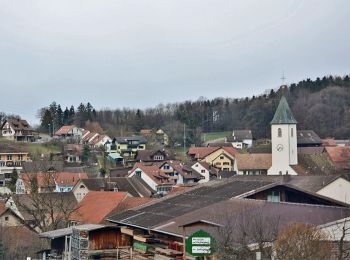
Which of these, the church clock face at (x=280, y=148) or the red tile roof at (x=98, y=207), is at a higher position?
the church clock face at (x=280, y=148)

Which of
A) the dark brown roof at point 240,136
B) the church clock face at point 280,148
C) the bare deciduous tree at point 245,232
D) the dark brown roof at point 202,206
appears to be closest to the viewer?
the bare deciduous tree at point 245,232

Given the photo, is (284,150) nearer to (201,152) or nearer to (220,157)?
(220,157)

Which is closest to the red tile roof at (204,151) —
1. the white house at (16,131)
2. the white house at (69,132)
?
the white house at (69,132)

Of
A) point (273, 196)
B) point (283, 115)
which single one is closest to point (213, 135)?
point (283, 115)

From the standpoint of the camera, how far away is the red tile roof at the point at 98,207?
34.6m

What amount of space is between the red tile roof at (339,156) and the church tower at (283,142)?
11.9 metres

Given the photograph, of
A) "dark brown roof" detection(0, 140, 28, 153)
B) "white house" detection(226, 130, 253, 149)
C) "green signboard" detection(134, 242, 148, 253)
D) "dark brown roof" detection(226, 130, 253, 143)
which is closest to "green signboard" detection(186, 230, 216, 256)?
"green signboard" detection(134, 242, 148, 253)

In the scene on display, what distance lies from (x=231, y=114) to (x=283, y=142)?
70202 millimetres

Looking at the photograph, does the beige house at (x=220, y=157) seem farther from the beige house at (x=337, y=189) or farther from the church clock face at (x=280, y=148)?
the beige house at (x=337, y=189)

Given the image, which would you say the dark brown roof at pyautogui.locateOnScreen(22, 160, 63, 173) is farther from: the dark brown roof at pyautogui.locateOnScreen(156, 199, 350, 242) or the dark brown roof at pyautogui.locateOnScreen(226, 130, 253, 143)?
the dark brown roof at pyautogui.locateOnScreen(156, 199, 350, 242)

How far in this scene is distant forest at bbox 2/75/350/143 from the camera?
114438 millimetres

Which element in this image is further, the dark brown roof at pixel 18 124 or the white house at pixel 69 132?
the white house at pixel 69 132

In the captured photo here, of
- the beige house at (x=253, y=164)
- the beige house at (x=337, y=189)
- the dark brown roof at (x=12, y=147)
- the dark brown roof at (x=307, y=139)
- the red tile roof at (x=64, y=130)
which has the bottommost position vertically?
the beige house at (x=337, y=189)

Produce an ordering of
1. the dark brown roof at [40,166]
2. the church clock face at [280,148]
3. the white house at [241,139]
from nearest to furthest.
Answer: the church clock face at [280,148]
the dark brown roof at [40,166]
the white house at [241,139]
